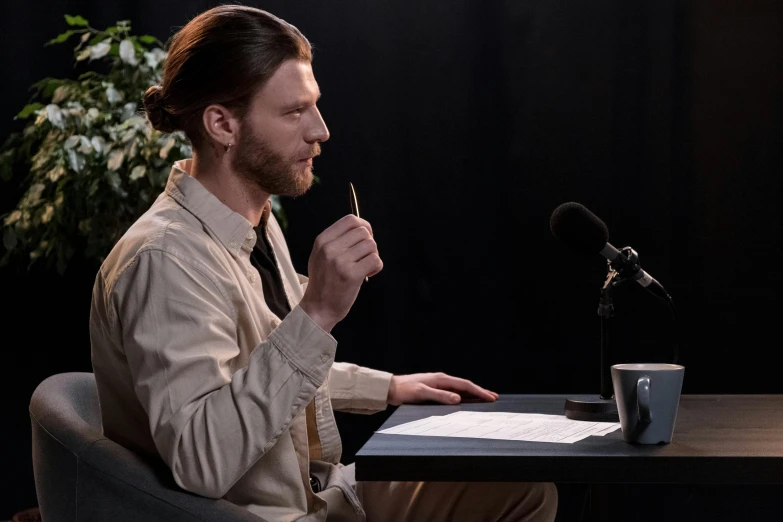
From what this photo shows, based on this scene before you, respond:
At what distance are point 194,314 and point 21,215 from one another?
1.89 m

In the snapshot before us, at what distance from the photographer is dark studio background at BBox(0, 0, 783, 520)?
311 centimetres

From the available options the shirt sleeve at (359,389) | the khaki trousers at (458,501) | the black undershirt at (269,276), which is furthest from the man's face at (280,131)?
the khaki trousers at (458,501)

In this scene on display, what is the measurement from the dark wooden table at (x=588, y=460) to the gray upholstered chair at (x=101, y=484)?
0.21 meters

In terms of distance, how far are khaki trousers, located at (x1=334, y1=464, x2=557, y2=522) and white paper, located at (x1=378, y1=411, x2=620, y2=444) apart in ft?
0.41

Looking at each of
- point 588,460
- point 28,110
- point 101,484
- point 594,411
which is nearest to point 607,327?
point 594,411

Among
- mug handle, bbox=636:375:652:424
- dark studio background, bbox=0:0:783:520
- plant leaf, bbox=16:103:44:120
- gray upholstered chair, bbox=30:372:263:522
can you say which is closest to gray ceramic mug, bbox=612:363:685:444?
mug handle, bbox=636:375:652:424

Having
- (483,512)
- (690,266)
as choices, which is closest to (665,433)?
(483,512)

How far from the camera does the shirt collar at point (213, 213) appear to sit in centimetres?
152

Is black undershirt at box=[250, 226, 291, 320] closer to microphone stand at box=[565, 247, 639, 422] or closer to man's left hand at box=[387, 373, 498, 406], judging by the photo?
man's left hand at box=[387, 373, 498, 406]

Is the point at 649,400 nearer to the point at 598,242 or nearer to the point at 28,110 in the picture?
the point at 598,242

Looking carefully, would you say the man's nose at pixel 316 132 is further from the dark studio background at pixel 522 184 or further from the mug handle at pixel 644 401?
the dark studio background at pixel 522 184

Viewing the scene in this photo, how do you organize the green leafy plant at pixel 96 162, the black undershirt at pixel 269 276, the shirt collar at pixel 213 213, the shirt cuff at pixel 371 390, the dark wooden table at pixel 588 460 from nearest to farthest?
1. the dark wooden table at pixel 588 460
2. the shirt collar at pixel 213 213
3. the black undershirt at pixel 269 276
4. the shirt cuff at pixel 371 390
5. the green leafy plant at pixel 96 162

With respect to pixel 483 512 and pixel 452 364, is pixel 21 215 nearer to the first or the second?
pixel 452 364

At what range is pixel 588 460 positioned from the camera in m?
1.22
